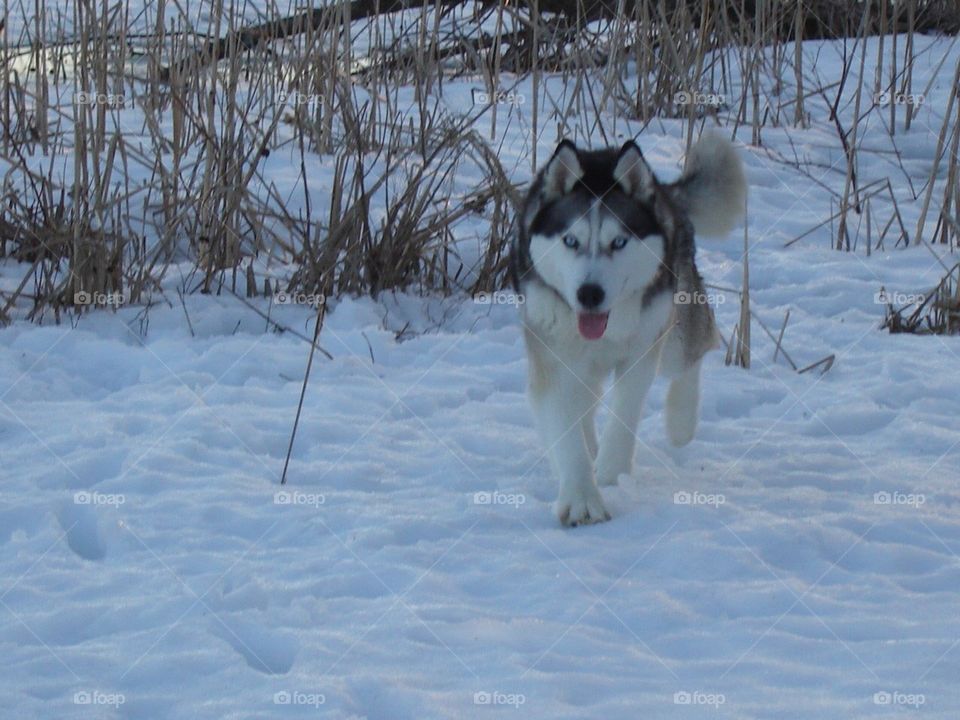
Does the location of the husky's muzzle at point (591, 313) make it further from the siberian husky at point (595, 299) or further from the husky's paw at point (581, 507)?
the husky's paw at point (581, 507)

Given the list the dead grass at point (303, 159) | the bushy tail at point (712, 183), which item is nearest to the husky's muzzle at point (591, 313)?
the bushy tail at point (712, 183)

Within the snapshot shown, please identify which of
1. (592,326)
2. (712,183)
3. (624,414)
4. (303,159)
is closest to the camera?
(592,326)

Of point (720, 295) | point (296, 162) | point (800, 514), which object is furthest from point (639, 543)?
point (296, 162)

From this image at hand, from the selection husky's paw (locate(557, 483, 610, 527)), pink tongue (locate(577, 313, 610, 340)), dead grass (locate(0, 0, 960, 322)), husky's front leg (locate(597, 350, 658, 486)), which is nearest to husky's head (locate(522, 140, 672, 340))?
pink tongue (locate(577, 313, 610, 340))

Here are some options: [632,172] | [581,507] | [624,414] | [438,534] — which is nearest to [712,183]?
[632,172]

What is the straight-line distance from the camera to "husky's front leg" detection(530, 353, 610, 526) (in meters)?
3.81

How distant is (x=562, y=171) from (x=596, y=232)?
0.30m

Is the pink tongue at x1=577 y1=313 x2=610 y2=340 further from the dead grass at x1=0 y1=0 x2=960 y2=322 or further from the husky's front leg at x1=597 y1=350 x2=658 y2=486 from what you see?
the dead grass at x1=0 y1=0 x2=960 y2=322

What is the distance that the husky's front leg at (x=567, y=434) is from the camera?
381cm

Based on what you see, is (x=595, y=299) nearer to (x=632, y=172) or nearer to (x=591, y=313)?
(x=591, y=313)

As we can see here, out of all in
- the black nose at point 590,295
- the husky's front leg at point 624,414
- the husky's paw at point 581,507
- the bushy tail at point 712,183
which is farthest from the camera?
the bushy tail at point 712,183

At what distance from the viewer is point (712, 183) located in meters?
4.55

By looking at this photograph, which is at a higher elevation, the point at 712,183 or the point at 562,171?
the point at 562,171

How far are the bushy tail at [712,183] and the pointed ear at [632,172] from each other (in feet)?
2.01
